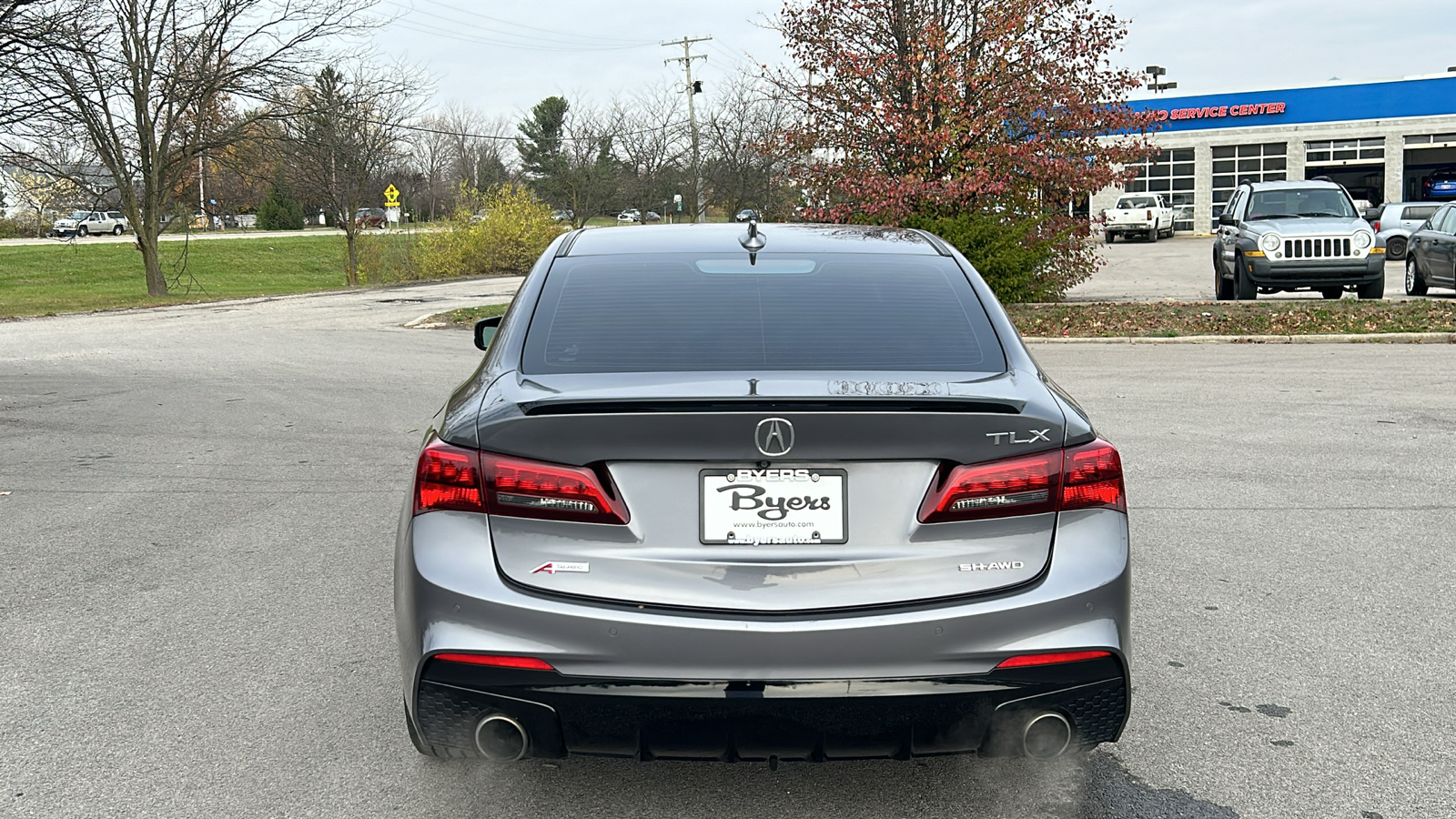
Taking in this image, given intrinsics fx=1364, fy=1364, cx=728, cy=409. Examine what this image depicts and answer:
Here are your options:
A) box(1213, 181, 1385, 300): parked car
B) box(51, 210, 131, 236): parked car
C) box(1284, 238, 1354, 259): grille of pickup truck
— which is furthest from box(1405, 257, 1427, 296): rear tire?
box(51, 210, 131, 236): parked car

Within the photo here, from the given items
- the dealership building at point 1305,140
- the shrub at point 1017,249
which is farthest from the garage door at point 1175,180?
the shrub at point 1017,249

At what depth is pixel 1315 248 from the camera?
1944 cm

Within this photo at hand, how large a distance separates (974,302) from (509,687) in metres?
1.78

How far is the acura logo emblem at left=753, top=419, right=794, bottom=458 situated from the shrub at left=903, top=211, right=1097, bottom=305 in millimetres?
16288

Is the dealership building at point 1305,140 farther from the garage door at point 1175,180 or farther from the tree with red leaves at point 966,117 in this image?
the tree with red leaves at point 966,117

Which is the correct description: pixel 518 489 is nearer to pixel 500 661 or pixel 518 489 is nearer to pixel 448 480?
pixel 448 480

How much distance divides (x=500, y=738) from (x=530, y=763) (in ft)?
2.77

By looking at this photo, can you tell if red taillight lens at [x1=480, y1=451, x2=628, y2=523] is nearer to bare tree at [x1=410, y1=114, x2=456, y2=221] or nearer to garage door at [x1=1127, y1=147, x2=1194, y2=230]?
garage door at [x1=1127, y1=147, x2=1194, y2=230]

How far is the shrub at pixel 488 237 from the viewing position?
1674 inches

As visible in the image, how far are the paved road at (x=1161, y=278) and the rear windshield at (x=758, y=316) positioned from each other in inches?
766

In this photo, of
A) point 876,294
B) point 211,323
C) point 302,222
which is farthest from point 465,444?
point 302,222

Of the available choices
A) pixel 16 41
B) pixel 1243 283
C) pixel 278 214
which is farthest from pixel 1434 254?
pixel 278 214

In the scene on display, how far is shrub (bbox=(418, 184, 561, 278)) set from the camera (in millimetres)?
42531

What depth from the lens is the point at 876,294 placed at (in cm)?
395
